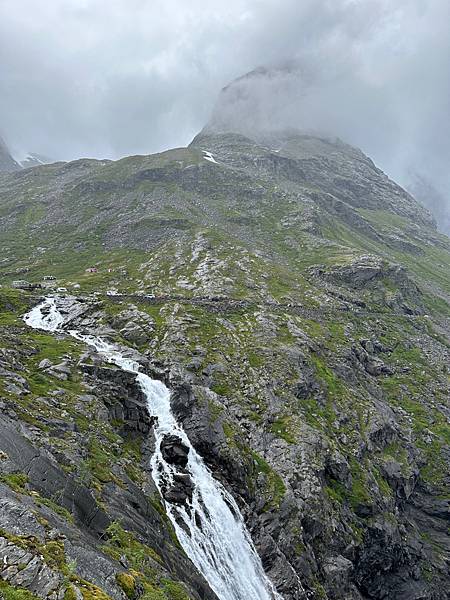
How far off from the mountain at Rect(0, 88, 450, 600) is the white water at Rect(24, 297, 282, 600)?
61.9 inches

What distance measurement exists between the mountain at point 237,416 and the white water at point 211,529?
5.16 ft

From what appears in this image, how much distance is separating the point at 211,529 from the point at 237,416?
23.0m

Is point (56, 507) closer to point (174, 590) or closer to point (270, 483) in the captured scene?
point (174, 590)

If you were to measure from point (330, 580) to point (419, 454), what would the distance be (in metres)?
36.1

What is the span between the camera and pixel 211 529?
3897 centimetres

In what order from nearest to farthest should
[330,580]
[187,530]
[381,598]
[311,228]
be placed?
[187,530] < [330,580] < [381,598] < [311,228]

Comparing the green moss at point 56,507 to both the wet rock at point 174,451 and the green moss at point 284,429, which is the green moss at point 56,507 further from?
the green moss at point 284,429

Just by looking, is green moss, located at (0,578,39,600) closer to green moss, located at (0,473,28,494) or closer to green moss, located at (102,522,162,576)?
green moss, located at (0,473,28,494)

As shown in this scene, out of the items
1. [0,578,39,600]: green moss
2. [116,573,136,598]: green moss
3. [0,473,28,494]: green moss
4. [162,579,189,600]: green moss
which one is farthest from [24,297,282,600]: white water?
[0,578,39,600]: green moss

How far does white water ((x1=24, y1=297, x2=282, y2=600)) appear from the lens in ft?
114

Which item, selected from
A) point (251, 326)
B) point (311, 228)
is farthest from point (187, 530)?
point (311, 228)

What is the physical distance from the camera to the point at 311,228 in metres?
174

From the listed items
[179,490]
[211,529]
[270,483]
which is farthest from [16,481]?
[270,483]

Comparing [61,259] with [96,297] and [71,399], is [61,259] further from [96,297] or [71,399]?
[71,399]
